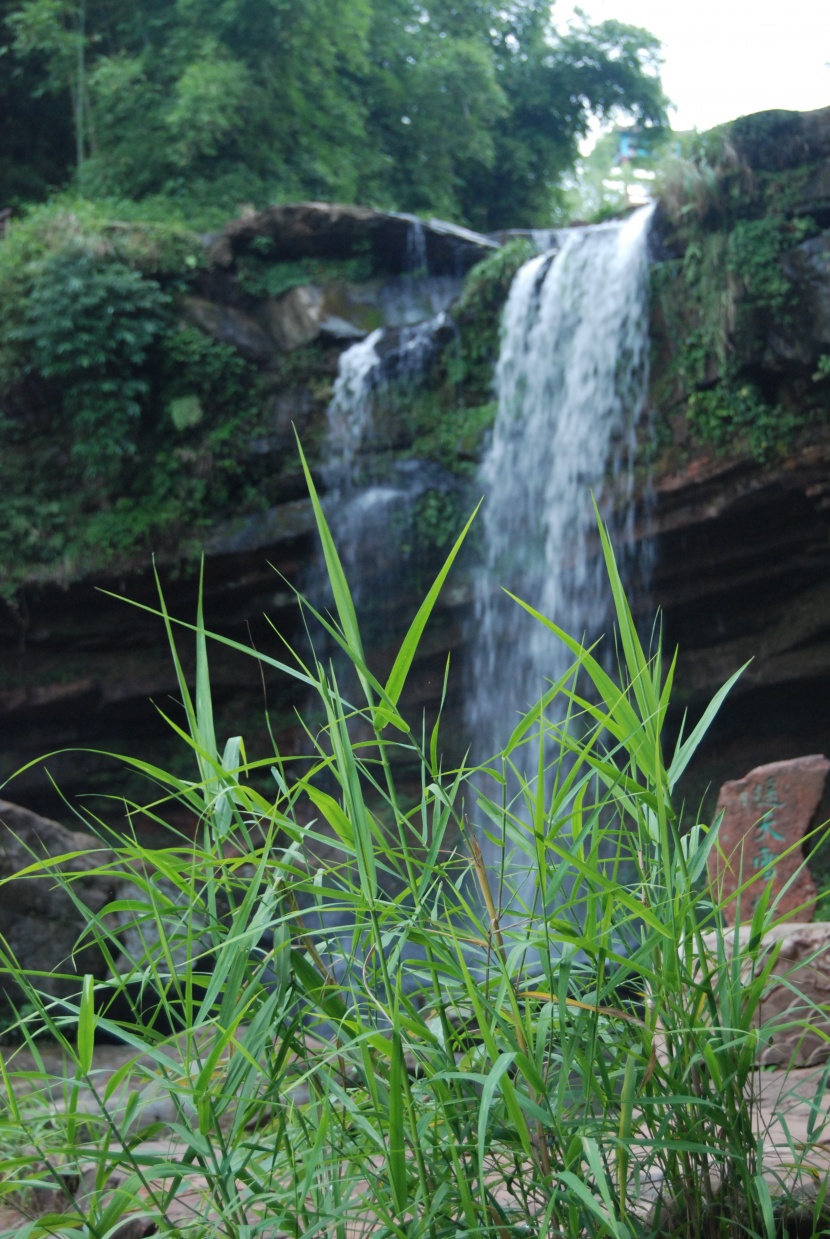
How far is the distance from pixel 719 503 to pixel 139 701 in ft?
17.7

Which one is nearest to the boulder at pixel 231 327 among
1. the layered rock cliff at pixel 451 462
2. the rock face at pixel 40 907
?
the layered rock cliff at pixel 451 462

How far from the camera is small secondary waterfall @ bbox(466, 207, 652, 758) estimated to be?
7.98 meters

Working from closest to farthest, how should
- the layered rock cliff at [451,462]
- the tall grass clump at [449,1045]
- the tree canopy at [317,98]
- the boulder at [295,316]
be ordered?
1. the tall grass clump at [449,1045]
2. the layered rock cliff at [451,462]
3. the boulder at [295,316]
4. the tree canopy at [317,98]

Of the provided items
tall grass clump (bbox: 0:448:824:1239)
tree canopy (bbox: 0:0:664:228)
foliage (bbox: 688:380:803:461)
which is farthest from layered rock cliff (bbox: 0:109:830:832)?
tall grass clump (bbox: 0:448:824:1239)

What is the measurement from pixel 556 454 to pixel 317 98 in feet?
25.8

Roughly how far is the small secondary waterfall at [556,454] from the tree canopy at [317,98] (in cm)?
518

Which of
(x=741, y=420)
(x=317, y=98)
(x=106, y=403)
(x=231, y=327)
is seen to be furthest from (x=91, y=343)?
(x=317, y=98)

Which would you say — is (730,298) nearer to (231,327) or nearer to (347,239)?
(347,239)

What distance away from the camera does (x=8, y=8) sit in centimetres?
1332

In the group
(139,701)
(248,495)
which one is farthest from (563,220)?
(139,701)

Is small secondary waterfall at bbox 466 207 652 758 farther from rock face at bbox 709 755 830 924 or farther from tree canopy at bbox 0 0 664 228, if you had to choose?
tree canopy at bbox 0 0 664 228

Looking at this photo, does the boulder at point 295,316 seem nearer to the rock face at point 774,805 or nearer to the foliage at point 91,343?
the foliage at point 91,343

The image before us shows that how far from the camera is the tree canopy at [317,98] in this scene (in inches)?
476

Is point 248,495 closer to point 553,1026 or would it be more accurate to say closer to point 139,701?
point 139,701
